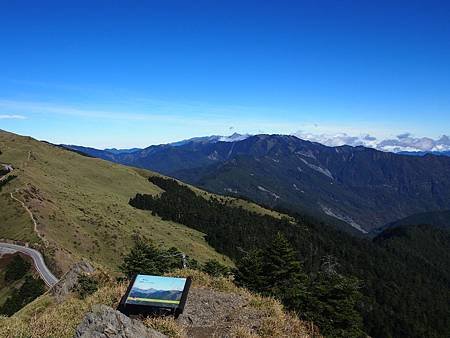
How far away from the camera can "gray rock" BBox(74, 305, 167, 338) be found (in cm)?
1271

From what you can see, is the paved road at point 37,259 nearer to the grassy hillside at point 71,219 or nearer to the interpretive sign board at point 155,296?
the grassy hillside at point 71,219

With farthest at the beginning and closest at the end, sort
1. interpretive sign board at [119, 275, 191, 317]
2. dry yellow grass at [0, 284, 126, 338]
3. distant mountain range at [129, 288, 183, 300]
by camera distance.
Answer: distant mountain range at [129, 288, 183, 300] < interpretive sign board at [119, 275, 191, 317] < dry yellow grass at [0, 284, 126, 338]

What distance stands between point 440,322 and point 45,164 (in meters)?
177

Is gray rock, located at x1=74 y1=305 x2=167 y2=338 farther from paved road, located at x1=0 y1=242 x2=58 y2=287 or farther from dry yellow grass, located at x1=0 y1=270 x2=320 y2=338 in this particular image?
paved road, located at x1=0 y1=242 x2=58 y2=287

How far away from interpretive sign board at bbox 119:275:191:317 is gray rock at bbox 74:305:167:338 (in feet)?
8.09

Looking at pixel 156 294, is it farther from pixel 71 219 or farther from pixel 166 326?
pixel 71 219

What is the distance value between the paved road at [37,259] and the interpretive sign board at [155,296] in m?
41.4

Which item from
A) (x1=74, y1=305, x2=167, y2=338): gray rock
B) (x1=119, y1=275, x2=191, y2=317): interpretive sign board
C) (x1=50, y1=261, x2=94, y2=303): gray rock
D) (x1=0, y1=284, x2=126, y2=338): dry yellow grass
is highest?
(x1=74, y1=305, x2=167, y2=338): gray rock

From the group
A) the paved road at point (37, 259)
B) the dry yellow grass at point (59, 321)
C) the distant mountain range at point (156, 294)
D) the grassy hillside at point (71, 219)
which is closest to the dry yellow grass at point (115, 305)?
the dry yellow grass at point (59, 321)

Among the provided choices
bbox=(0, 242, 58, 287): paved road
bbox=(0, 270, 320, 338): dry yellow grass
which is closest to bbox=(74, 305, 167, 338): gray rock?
bbox=(0, 270, 320, 338): dry yellow grass

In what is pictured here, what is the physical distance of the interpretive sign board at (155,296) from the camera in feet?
53.1

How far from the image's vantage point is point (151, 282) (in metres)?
17.5

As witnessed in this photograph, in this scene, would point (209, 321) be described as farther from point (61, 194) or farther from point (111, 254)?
point (61, 194)

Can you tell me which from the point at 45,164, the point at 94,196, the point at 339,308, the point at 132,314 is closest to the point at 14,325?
the point at 132,314
